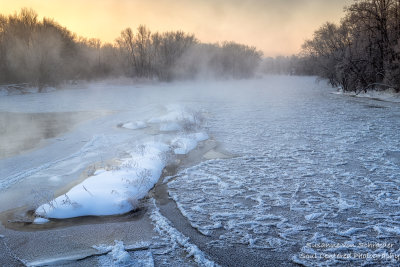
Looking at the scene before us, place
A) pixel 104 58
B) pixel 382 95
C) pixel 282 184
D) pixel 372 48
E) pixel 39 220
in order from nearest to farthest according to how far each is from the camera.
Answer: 1. pixel 39 220
2. pixel 282 184
3. pixel 382 95
4. pixel 372 48
5. pixel 104 58

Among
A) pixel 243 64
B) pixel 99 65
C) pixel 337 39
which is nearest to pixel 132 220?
pixel 337 39

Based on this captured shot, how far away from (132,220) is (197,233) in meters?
1.11

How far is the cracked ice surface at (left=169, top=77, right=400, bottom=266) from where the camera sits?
3.73m

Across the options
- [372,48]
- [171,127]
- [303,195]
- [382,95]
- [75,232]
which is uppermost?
[372,48]

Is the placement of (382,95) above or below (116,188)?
above

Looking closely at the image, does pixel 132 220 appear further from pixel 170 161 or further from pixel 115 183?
pixel 170 161

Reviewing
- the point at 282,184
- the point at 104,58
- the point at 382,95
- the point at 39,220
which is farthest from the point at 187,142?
the point at 104,58

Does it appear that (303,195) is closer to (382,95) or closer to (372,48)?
(382,95)

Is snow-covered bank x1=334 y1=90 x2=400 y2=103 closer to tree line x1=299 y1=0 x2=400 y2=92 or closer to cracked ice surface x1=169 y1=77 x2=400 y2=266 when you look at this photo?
tree line x1=299 y1=0 x2=400 y2=92

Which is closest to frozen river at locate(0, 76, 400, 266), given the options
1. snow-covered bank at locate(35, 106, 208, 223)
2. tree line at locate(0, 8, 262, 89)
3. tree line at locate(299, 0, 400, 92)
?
snow-covered bank at locate(35, 106, 208, 223)

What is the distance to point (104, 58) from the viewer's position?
55.2 meters

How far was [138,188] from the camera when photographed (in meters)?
5.43

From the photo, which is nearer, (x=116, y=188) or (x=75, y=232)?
(x=75, y=232)

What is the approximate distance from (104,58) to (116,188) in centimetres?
5520
